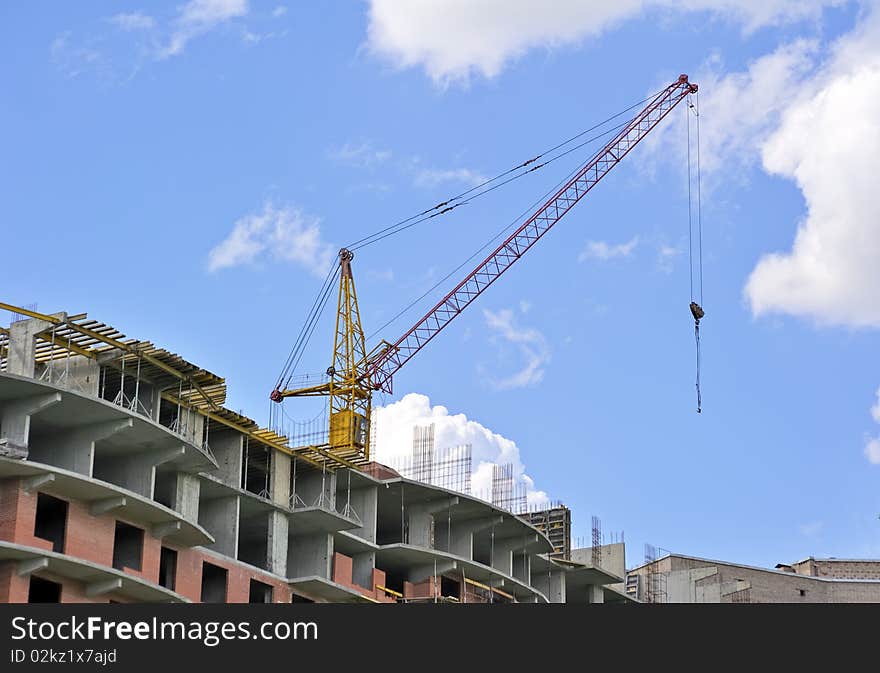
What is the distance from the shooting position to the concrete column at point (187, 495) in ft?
244

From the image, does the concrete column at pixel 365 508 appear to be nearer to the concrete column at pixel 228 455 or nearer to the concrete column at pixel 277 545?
the concrete column at pixel 277 545

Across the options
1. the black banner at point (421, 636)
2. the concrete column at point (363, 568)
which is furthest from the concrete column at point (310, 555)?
the black banner at point (421, 636)

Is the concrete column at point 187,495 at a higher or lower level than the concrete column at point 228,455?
lower

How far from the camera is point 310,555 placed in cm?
8456

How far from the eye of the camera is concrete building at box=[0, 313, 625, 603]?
6644 centimetres

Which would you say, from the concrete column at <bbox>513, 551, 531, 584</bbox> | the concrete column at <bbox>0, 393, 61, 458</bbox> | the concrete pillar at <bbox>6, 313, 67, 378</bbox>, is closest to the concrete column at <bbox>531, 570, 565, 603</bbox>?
the concrete column at <bbox>513, 551, 531, 584</bbox>

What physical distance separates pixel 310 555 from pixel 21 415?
73.3 ft

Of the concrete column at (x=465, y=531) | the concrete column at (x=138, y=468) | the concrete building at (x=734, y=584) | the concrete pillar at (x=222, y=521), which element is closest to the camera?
the concrete column at (x=138, y=468)

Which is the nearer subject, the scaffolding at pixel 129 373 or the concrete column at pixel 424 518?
the scaffolding at pixel 129 373

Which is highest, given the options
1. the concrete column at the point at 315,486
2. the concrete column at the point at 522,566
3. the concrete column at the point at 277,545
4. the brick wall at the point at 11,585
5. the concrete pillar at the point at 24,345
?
the concrete pillar at the point at 24,345

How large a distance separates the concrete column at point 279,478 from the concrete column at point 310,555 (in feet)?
9.90

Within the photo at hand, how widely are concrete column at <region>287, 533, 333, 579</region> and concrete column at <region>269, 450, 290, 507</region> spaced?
302 centimetres

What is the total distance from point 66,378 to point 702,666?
32.0m

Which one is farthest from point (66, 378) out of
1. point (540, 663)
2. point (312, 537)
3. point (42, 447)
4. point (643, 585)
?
point (643, 585)
